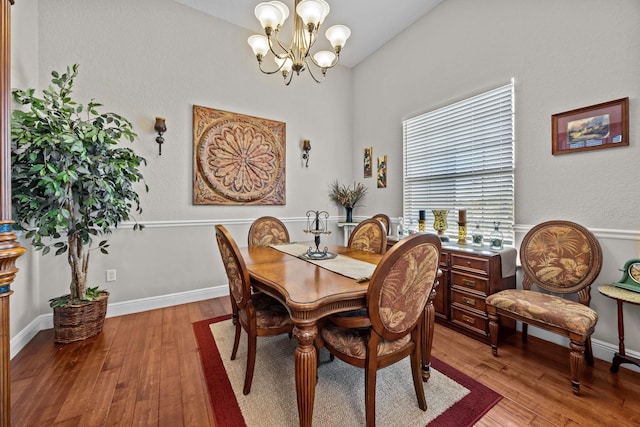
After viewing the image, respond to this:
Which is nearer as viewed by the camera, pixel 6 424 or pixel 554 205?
pixel 6 424

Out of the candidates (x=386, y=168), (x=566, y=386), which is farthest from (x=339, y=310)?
(x=386, y=168)

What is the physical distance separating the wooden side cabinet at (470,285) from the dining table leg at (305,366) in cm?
153

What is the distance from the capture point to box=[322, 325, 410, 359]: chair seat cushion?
4.24 ft

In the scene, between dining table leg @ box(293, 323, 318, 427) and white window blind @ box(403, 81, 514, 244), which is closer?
dining table leg @ box(293, 323, 318, 427)

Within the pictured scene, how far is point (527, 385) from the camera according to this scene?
1.68 metres

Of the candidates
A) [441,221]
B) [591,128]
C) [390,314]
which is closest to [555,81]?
[591,128]

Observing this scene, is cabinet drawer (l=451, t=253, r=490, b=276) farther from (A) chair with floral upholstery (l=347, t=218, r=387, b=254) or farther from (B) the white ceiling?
(B) the white ceiling

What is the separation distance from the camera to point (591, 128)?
2008 mm

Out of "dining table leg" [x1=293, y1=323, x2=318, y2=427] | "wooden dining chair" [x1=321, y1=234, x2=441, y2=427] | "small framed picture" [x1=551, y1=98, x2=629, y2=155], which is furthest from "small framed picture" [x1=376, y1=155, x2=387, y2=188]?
"dining table leg" [x1=293, y1=323, x2=318, y2=427]

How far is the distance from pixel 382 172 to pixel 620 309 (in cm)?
275

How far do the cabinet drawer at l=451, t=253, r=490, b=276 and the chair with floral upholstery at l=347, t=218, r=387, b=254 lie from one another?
663 mm

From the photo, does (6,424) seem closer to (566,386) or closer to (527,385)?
(527,385)

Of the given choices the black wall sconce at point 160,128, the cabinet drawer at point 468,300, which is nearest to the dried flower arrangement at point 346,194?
the cabinet drawer at point 468,300

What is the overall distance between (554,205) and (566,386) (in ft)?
4.39
